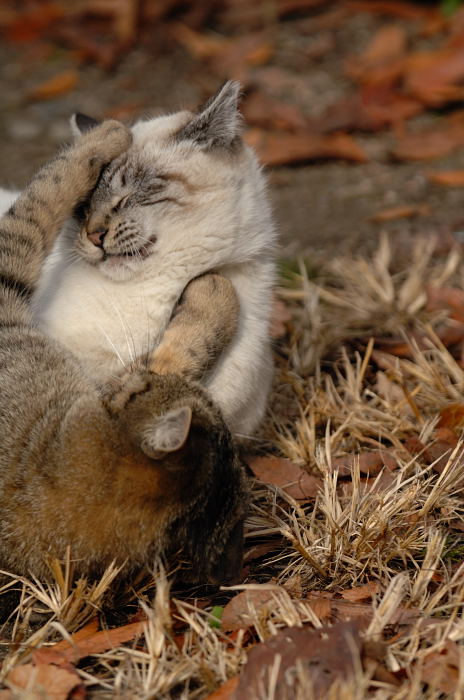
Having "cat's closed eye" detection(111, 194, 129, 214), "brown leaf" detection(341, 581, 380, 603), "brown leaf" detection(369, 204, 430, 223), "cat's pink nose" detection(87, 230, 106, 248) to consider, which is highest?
"cat's closed eye" detection(111, 194, 129, 214)

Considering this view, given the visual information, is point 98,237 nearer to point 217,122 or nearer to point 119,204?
point 119,204

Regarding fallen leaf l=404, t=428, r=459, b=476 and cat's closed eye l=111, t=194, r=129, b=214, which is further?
cat's closed eye l=111, t=194, r=129, b=214

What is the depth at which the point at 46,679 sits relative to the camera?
2.33m

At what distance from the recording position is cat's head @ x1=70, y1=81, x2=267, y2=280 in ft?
11.1

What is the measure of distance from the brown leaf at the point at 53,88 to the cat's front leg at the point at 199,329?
14.4 ft

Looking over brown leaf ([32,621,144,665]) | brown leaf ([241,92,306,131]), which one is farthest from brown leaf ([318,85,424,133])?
brown leaf ([32,621,144,665])

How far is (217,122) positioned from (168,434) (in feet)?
5.71

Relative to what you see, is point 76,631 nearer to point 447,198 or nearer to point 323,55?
point 447,198

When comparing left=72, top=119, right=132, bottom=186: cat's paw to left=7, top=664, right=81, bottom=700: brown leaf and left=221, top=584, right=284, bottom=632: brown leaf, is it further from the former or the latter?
left=7, top=664, right=81, bottom=700: brown leaf

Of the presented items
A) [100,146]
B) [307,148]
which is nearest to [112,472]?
[100,146]

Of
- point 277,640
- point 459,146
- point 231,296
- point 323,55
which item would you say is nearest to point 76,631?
point 277,640

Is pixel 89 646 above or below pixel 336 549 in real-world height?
above

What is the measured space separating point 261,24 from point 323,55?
2.45 feet

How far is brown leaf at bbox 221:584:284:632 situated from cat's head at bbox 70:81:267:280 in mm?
1357
